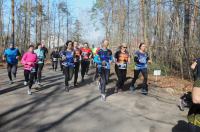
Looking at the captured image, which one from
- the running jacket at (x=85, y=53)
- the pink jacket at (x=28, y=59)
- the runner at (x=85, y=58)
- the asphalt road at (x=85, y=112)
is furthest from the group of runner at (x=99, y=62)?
the running jacket at (x=85, y=53)

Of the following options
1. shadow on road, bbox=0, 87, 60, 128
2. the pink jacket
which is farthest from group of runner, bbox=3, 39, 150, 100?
shadow on road, bbox=0, 87, 60, 128

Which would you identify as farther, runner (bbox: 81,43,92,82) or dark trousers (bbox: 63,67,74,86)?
runner (bbox: 81,43,92,82)

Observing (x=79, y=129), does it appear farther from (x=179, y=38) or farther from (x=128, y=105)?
(x=179, y=38)

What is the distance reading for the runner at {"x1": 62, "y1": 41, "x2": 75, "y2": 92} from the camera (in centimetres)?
1436

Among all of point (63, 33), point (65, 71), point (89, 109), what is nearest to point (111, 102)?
point (89, 109)

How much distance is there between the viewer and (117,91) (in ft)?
48.6

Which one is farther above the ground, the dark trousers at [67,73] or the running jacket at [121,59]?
the running jacket at [121,59]

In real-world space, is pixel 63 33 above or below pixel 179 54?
above

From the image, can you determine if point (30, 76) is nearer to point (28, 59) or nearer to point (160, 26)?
point (28, 59)

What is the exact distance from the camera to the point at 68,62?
1445 centimetres

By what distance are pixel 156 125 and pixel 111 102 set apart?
3138 mm

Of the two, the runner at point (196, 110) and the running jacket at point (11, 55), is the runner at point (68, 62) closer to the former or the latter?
the running jacket at point (11, 55)

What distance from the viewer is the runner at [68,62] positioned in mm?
14359

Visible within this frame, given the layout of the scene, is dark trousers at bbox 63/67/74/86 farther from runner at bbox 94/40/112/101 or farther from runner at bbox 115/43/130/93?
runner at bbox 115/43/130/93
